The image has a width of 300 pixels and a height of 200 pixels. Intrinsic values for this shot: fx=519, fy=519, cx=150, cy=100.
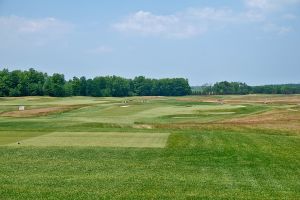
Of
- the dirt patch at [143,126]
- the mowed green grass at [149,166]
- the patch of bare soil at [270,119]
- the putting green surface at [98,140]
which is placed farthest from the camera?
the patch of bare soil at [270,119]

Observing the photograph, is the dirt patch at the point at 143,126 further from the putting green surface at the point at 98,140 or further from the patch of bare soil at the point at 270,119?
the putting green surface at the point at 98,140

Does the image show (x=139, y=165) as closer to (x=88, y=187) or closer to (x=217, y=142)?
(x=88, y=187)

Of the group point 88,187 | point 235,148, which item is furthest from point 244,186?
point 235,148

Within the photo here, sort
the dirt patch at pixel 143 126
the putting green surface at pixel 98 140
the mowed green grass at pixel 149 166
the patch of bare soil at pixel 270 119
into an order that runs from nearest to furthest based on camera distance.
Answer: the mowed green grass at pixel 149 166
the putting green surface at pixel 98 140
the dirt patch at pixel 143 126
the patch of bare soil at pixel 270 119

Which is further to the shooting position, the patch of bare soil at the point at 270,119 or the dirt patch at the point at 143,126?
the patch of bare soil at the point at 270,119

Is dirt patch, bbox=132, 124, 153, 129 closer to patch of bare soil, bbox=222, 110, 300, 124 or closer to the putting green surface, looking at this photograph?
patch of bare soil, bbox=222, 110, 300, 124

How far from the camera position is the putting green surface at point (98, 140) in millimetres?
35844

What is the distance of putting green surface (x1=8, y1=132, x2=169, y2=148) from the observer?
35844mm

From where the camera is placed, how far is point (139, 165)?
87.9ft

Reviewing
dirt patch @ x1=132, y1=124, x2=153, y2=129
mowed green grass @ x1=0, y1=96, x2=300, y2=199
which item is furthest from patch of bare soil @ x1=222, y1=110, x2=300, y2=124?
mowed green grass @ x1=0, y1=96, x2=300, y2=199

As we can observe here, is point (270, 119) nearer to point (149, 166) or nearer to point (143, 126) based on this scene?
point (143, 126)

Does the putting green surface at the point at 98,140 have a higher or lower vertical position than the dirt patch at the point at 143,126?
higher

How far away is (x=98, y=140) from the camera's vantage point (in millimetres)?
38875

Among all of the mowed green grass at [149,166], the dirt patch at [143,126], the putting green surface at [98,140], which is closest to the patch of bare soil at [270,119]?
the dirt patch at [143,126]
